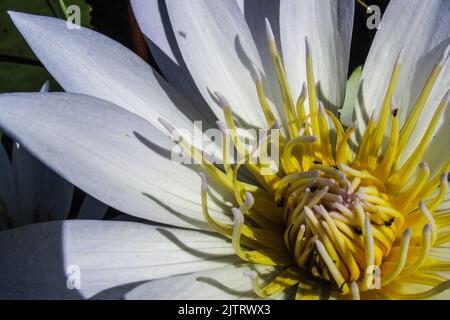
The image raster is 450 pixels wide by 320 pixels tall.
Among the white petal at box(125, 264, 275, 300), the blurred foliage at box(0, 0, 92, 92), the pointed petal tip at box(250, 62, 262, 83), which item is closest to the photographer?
A: the white petal at box(125, 264, 275, 300)

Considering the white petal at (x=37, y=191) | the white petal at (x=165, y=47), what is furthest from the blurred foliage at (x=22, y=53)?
the white petal at (x=165, y=47)

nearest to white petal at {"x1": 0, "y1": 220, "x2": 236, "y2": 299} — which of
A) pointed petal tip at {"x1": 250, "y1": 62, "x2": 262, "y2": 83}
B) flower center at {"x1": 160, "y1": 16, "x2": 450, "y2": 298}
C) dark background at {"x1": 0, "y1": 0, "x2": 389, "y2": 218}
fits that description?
flower center at {"x1": 160, "y1": 16, "x2": 450, "y2": 298}

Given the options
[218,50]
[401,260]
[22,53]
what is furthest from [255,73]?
[22,53]

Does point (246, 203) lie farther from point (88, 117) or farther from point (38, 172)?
point (38, 172)

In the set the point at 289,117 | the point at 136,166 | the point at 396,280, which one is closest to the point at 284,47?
the point at 289,117

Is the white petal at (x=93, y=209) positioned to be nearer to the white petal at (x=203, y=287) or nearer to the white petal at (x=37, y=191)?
the white petal at (x=37, y=191)

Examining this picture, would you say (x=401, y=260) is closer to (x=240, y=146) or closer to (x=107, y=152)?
(x=240, y=146)

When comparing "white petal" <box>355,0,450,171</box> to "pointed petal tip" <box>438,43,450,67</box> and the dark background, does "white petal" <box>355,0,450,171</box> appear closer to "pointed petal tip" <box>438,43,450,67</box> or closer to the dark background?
"pointed petal tip" <box>438,43,450,67</box>
